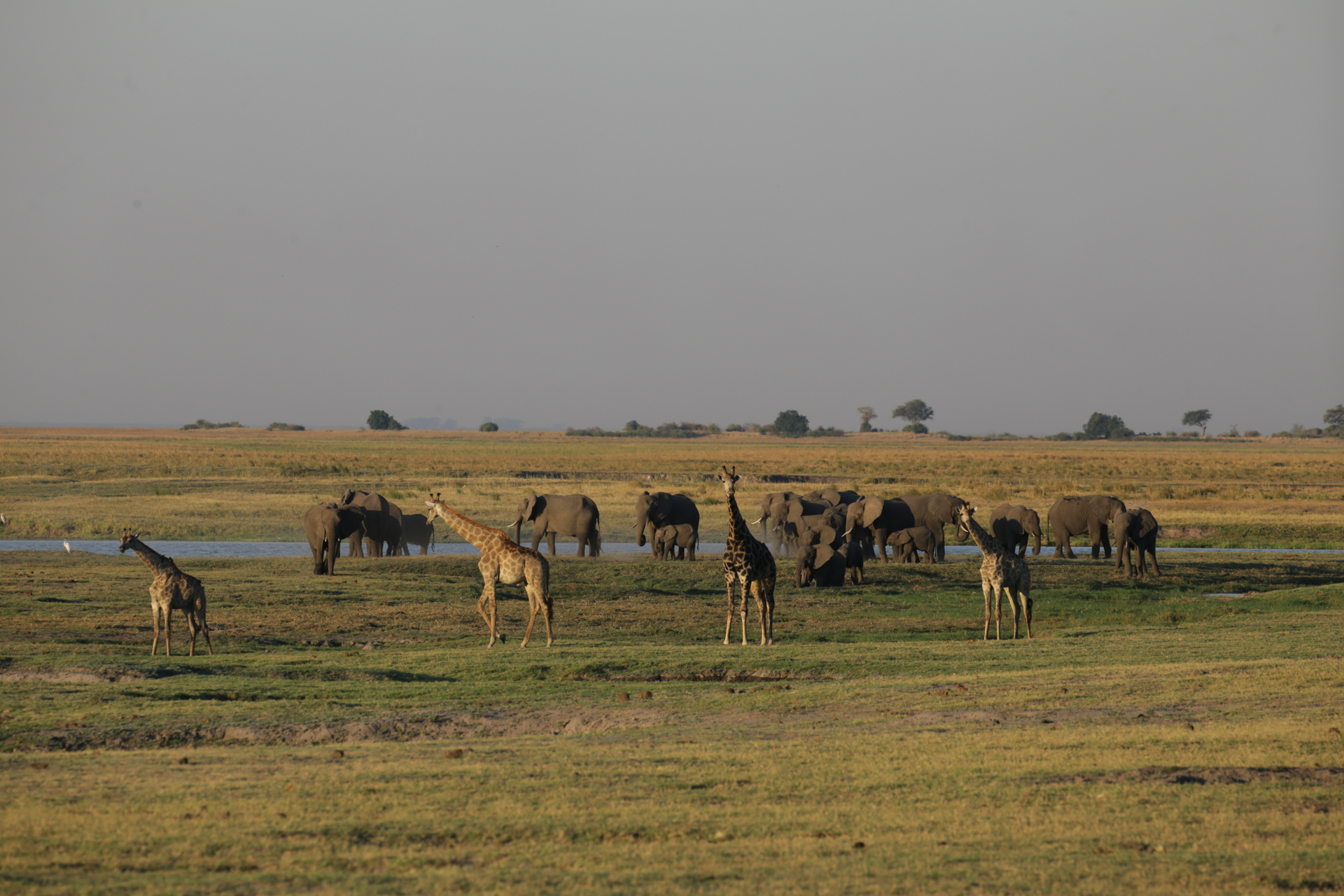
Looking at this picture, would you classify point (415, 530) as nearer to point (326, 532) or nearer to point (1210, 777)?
point (326, 532)

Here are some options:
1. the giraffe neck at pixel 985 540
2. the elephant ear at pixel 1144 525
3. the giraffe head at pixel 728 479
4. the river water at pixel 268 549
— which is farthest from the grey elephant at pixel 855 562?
the giraffe head at pixel 728 479

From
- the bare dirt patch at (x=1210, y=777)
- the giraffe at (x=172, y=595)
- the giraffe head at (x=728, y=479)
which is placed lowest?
the bare dirt patch at (x=1210, y=777)

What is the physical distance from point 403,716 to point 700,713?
2949mm

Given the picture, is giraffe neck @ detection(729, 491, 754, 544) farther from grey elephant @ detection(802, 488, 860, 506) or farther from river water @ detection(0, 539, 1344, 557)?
grey elephant @ detection(802, 488, 860, 506)

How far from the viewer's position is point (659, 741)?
431 inches

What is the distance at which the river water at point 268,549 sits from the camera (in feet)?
121

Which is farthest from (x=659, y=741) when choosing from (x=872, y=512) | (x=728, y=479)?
(x=872, y=512)

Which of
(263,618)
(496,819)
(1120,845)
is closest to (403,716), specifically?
(496,819)

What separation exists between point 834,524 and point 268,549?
18.0 metres

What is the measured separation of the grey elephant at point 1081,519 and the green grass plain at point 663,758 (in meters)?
14.3

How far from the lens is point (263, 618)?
2108 centimetres

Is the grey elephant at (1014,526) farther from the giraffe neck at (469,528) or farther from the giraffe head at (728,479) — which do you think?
the giraffe neck at (469,528)

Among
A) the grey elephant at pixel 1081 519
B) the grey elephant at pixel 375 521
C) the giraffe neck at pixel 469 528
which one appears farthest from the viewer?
the grey elephant at pixel 1081 519

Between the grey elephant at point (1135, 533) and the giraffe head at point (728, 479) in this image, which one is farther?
Answer: the grey elephant at point (1135, 533)
